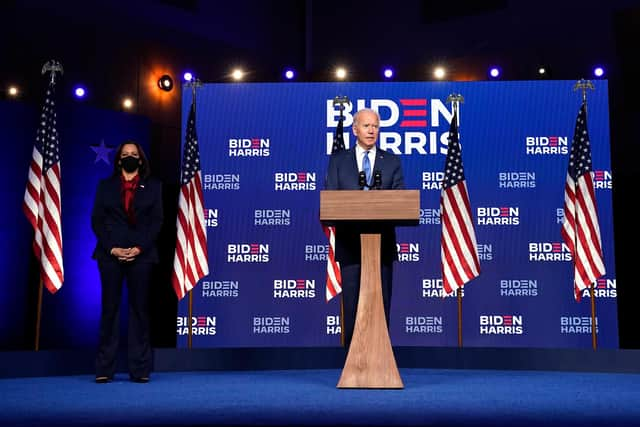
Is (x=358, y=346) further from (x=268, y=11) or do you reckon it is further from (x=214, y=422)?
(x=268, y=11)

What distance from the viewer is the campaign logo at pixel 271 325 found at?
22.7ft

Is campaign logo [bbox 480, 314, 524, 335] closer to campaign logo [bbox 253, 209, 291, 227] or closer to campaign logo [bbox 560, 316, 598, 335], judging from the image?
campaign logo [bbox 560, 316, 598, 335]

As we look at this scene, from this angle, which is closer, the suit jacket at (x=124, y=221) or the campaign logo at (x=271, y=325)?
the suit jacket at (x=124, y=221)

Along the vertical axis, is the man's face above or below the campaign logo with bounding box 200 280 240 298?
above

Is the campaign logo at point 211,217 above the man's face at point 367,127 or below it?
below

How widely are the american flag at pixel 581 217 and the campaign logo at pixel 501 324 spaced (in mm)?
652

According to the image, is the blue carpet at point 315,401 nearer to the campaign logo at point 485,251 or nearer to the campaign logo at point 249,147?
the campaign logo at point 485,251

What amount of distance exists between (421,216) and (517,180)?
920mm

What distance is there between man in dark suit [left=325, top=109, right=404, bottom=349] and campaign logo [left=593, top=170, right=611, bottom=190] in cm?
338

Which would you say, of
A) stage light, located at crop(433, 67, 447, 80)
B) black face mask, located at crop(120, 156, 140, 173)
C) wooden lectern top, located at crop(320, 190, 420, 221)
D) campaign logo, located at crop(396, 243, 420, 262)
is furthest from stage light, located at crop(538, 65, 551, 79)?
black face mask, located at crop(120, 156, 140, 173)

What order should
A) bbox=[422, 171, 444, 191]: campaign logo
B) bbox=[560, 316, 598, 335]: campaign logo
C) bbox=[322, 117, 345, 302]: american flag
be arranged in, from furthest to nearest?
bbox=[422, 171, 444, 191]: campaign logo < bbox=[560, 316, 598, 335]: campaign logo < bbox=[322, 117, 345, 302]: american flag

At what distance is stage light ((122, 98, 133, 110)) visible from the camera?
24.6ft

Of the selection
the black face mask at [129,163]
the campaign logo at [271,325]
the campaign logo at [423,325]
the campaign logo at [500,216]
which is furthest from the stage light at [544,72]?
the black face mask at [129,163]

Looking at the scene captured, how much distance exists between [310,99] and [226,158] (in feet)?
3.10
